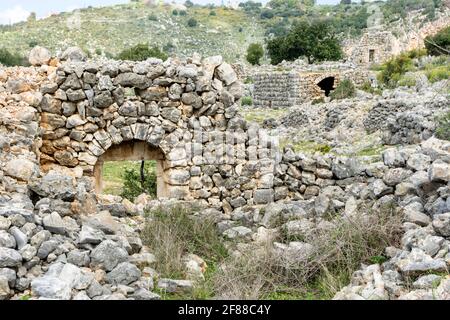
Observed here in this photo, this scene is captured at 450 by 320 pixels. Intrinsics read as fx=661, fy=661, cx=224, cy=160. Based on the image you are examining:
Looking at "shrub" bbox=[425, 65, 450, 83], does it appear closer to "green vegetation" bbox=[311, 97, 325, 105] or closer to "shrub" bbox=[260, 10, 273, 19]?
"green vegetation" bbox=[311, 97, 325, 105]

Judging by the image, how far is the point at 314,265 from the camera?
6.66 meters

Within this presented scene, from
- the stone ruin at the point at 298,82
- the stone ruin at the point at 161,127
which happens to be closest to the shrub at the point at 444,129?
the stone ruin at the point at 161,127

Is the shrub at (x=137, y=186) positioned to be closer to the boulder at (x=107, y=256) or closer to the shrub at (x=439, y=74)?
the boulder at (x=107, y=256)

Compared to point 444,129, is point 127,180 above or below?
below

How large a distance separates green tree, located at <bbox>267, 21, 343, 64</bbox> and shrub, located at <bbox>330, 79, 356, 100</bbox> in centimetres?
891

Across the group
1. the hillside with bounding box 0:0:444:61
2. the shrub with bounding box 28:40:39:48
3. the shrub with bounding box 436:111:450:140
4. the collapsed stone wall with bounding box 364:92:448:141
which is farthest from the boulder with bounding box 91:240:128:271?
the shrub with bounding box 28:40:39:48

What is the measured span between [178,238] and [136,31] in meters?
54.3

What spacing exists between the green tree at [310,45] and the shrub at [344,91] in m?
8.91

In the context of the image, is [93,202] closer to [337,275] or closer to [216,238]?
[216,238]

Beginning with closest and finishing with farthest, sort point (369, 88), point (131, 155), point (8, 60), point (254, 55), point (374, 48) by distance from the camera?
point (131, 155), point (369, 88), point (8, 60), point (374, 48), point (254, 55)

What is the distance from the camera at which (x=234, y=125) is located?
32.5 feet

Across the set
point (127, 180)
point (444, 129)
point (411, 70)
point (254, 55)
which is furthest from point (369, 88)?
point (127, 180)

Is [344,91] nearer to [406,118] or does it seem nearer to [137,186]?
[406,118]
